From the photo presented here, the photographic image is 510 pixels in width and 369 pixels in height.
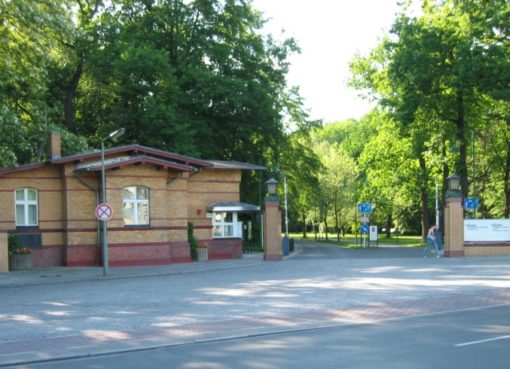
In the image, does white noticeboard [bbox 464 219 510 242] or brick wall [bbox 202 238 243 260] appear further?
brick wall [bbox 202 238 243 260]

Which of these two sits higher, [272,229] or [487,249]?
[272,229]

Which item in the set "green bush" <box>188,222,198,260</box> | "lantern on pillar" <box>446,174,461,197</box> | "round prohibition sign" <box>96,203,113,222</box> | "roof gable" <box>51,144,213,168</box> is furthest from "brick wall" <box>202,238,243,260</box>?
"lantern on pillar" <box>446,174,461,197</box>

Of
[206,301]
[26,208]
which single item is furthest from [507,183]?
[206,301]

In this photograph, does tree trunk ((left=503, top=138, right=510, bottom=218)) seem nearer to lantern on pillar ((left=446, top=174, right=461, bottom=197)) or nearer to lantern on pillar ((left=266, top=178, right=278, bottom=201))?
lantern on pillar ((left=446, top=174, right=461, bottom=197))

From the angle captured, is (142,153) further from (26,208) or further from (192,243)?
(26,208)

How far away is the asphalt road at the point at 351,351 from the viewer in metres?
9.07

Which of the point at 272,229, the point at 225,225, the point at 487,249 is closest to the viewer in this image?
the point at 487,249

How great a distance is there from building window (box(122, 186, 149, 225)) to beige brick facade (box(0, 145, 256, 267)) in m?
0.25

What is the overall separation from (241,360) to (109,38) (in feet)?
119

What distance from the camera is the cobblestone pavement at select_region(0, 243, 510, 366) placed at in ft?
39.4

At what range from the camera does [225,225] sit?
36.4 meters

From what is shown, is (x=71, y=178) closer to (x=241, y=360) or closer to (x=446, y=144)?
(x=241, y=360)

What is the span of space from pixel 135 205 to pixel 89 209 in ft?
6.84

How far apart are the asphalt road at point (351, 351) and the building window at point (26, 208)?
855 inches
